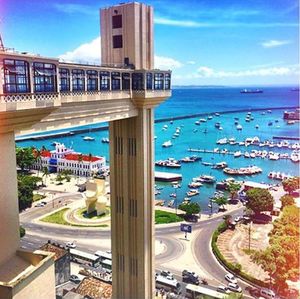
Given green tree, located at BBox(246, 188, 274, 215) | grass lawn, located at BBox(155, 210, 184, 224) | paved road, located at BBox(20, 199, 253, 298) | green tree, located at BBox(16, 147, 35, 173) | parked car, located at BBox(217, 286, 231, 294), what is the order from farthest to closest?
green tree, located at BBox(16, 147, 35, 173)
grass lawn, located at BBox(155, 210, 184, 224)
green tree, located at BBox(246, 188, 274, 215)
paved road, located at BBox(20, 199, 253, 298)
parked car, located at BBox(217, 286, 231, 294)

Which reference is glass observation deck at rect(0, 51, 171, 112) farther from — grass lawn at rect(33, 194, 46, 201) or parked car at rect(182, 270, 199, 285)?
grass lawn at rect(33, 194, 46, 201)

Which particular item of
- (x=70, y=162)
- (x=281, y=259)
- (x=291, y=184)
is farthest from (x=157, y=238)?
(x=70, y=162)

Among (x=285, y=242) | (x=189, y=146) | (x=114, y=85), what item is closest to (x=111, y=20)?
(x=114, y=85)

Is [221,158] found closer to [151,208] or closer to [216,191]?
[216,191]

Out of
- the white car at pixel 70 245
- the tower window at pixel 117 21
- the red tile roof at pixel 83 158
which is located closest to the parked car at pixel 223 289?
the white car at pixel 70 245

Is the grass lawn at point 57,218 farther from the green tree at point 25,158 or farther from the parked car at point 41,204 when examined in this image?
the green tree at point 25,158

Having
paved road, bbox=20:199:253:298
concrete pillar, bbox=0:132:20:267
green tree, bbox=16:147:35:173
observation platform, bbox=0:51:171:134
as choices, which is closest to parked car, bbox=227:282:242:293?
paved road, bbox=20:199:253:298
